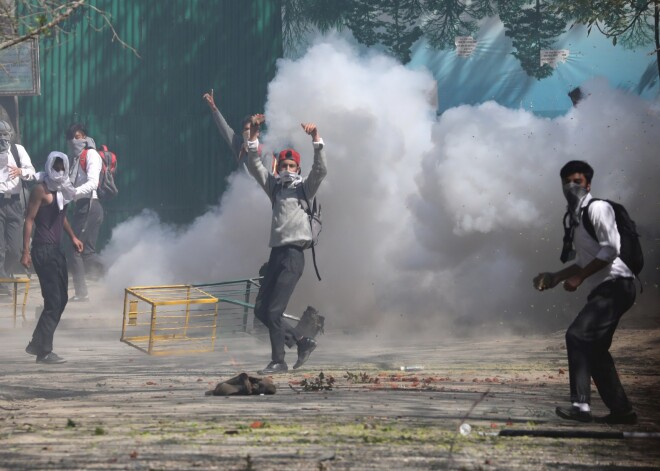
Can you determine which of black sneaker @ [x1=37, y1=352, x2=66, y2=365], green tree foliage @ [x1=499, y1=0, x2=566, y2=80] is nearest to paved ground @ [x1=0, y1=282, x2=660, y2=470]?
black sneaker @ [x1=37, y1=352, x2=66, y2=365]

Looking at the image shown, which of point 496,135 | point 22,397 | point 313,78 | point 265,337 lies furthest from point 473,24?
point 22,397

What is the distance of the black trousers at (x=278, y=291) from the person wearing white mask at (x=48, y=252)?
1.84m

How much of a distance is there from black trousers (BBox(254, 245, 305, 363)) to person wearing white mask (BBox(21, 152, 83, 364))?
184 cm

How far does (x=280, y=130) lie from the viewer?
52.6 ft

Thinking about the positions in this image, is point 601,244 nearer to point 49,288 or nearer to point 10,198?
point 49,288

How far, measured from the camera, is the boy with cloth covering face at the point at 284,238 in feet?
31.7

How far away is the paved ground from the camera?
5.81m

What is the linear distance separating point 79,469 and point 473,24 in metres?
15.6

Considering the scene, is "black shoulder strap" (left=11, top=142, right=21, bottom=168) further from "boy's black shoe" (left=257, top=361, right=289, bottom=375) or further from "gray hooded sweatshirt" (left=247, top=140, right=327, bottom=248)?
"boy's black shoe" (left=257, top=361, right=289, bottom=375)

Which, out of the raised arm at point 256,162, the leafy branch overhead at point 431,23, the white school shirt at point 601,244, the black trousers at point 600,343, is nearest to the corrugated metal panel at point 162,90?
the leafy branch overhead at point 431,23

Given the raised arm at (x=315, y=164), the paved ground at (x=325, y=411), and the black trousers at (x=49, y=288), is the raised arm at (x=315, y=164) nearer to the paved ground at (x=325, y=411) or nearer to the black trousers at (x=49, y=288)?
the paved ground at (x=325, y=411)

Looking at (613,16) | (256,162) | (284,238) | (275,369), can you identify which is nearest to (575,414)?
(275,369)

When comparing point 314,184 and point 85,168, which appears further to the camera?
point 85,168

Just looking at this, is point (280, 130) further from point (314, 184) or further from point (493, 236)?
point (314, 184)
